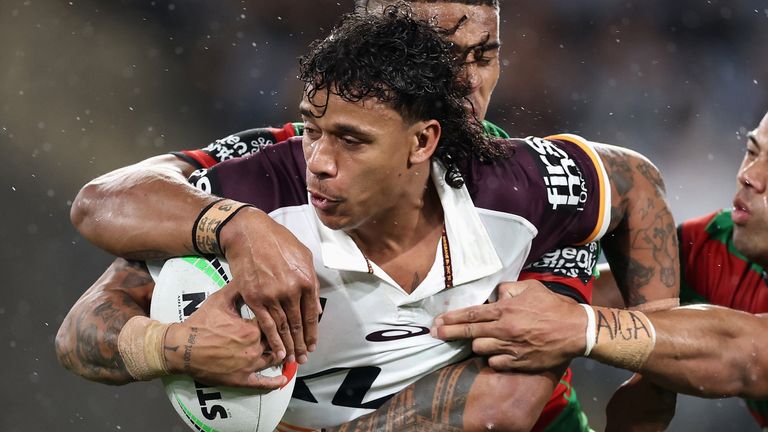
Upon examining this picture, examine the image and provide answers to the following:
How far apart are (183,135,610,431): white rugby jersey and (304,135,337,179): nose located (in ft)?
0.70

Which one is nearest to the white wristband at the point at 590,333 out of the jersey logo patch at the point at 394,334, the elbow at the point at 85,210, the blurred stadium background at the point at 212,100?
the jersey logo patch at the point at 394,334

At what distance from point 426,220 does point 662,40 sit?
311 centimetres

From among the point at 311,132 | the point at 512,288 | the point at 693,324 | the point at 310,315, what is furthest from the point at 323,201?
the point at 693,324

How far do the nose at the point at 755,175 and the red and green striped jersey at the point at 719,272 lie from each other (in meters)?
0.31

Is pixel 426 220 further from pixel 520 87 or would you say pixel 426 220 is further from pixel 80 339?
pixel 520 87

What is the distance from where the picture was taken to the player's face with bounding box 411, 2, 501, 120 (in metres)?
3.18

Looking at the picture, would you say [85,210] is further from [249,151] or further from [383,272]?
[383,272]

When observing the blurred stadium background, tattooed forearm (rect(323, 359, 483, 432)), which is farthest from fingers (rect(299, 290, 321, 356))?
the blurred stadium background

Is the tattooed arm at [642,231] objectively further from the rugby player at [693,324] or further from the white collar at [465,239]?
the white collar at [465,239]

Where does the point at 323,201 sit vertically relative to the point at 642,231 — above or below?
above

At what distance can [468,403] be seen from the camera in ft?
8.63

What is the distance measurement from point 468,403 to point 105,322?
923 mm

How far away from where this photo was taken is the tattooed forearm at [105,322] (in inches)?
98.3

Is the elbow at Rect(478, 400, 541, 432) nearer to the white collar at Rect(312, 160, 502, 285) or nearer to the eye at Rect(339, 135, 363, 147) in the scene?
the white collar at Rect(312, 160, 502, 285)
